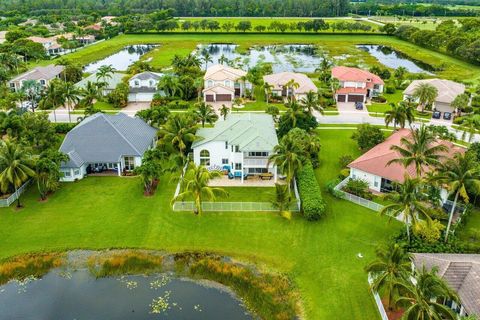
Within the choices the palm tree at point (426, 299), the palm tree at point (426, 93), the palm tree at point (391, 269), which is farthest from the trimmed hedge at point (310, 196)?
the palm tree at point (426, 93)

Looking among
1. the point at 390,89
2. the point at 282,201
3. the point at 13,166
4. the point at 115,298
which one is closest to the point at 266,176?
the point at 282,201

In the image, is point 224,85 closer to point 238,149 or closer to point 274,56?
point 238,149

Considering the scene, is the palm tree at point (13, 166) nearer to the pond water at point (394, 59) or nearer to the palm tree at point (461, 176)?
the palm tree at point (461, 176)

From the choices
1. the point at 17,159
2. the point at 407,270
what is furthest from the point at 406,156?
the point at 17,159

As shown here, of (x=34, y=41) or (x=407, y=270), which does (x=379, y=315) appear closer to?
(x=407, y=270)

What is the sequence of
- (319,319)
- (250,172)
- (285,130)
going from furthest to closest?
(285,130) → (250,172) → (319,319)
